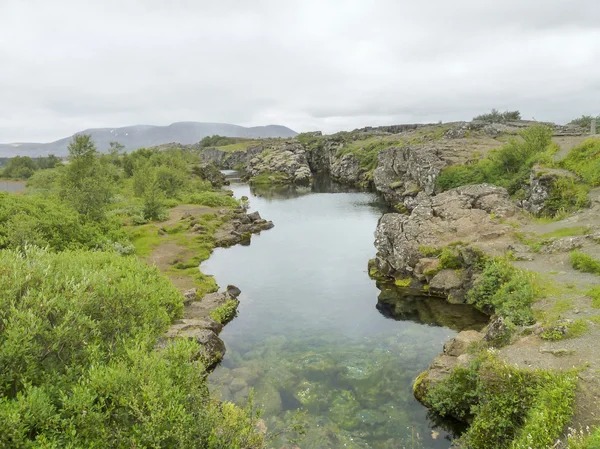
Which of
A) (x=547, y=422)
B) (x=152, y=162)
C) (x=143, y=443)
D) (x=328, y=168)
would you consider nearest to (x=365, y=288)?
(x=547, y=422)

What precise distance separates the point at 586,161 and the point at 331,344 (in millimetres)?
40505

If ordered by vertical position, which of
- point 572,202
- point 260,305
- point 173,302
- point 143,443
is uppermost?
point 572,202

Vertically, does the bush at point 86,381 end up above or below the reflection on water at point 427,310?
above

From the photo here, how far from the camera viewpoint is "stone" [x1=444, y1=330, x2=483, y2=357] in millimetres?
25198

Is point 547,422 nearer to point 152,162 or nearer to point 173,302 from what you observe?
point 173,302

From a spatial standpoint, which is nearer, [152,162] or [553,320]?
[553,320]

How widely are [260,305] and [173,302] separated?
11189 mm

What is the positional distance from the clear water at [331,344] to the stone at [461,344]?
7.58 ft

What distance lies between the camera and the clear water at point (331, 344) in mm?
21609

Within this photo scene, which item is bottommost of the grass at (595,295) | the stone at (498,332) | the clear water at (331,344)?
the clear water at (331,344)

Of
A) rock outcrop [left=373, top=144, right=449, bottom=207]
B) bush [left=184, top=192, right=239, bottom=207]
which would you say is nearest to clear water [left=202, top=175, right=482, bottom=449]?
rock outcrop [left=373, top=144, right=449, bottom=207]

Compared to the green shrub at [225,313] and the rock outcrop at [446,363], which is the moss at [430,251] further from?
the green shrub at [225,313]

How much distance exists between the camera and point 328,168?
18562 centimetres

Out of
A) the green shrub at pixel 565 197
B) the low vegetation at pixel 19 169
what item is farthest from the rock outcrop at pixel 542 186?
the low vegetation at pixel 19 169
